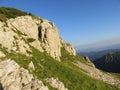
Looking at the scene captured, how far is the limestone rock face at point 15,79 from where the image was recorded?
35750 millimetres

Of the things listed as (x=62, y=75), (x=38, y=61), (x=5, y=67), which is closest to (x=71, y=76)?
(x=62, y=75)

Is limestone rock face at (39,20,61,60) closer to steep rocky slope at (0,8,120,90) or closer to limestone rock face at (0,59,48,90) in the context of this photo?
steep rocky slope at (0,8,120,90)

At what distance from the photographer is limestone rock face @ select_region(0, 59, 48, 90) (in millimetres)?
35750

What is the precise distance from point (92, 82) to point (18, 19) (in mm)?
36162

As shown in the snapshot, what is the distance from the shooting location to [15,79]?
127 ft

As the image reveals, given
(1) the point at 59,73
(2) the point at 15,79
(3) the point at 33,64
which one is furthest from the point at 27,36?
(2) the point at 15,79

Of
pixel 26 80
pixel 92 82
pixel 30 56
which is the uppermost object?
pixel 30 56

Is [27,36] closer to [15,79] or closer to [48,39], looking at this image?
[48,39]

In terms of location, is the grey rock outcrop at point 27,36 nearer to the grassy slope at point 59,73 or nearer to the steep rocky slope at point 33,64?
the steep rocky slope at point 33,64

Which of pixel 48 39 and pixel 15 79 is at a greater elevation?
pixel 48 39

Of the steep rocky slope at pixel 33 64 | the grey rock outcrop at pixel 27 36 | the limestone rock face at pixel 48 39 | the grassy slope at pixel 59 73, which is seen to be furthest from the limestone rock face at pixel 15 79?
the limestone rock face at pixel 48 39

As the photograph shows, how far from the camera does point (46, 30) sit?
Answer: 92938mm

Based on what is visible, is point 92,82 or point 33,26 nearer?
point 92,82

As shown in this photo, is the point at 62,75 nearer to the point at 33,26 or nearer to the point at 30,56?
the point at 30,56
